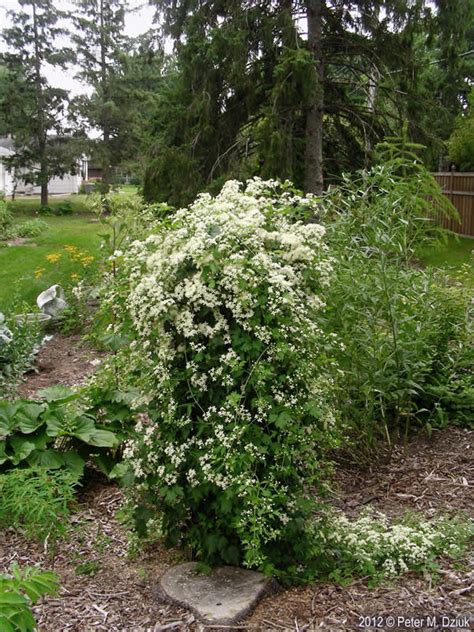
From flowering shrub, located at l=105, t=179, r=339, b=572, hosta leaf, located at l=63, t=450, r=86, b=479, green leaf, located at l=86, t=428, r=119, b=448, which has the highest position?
flowering shrub, located at l=105, t=179, r=339, b=572

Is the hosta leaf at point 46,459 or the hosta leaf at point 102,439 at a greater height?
the hosta leaf at point 102,439

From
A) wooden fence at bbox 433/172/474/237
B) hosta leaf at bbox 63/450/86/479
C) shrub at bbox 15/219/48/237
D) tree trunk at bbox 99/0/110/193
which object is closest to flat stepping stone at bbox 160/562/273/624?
hosta leaf at bbox 63/450/86/479

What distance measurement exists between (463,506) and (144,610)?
5.17ft

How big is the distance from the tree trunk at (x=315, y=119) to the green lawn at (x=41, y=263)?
10.7 ft

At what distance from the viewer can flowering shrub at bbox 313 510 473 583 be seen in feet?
8.55

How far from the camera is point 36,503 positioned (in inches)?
115

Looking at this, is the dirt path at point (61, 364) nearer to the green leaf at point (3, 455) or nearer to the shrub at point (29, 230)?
the green leaf at point (3, 455)

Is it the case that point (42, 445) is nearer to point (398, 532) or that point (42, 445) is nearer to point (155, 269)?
point (155, 269)

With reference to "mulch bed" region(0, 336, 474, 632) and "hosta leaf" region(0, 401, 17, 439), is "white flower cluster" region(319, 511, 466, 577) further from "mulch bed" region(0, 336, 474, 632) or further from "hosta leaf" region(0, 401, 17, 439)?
"hosta leaf" region(0, 401, 17, 439)

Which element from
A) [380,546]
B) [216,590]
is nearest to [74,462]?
[216,590]

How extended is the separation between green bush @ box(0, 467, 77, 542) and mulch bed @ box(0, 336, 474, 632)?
84 millimetres

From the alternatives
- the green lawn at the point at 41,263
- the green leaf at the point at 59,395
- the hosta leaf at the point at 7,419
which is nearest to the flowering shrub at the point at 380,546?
the green leaf at the point at 59,395

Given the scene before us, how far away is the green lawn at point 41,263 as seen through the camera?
9.53 metres

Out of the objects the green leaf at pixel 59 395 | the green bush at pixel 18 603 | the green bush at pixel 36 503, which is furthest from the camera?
the green leaf at pixel 59 395
